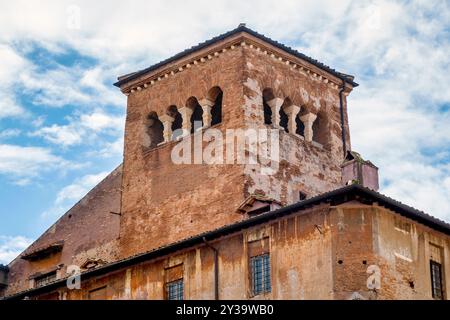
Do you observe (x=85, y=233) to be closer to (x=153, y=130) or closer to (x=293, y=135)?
(x=153, y=130)

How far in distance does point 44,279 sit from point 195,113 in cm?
912

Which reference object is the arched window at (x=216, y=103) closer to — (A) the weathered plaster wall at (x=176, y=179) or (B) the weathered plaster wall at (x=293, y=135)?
(A) the weathered plaster wall at (x=176, y=179)

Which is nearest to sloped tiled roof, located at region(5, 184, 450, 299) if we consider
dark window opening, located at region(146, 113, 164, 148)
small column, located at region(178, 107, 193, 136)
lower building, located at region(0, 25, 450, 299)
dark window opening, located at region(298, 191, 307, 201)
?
lower building, located at region(0, 25, 450, 299)

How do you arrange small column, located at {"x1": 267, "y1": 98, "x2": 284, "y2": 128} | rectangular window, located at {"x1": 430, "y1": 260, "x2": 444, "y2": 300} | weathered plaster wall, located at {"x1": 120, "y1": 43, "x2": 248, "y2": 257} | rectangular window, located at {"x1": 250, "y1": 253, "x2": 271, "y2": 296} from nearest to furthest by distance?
rectangular window, located at {"x1": 250, "y1": 253, "x2": 271, "y2": 296}
rectangular window, located at {"x1": 430, "y1": 260, "x2": 444, "y2": 300}
weathered plaster wall, located at {"x1": 120, "y1": 43, "x2": 248, "y2": 257}
small column, located at {"x1": 267, "y1": 98, "x2": 284, "y2": 128}

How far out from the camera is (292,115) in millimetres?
41906

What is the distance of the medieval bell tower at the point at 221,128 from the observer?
3991 cm

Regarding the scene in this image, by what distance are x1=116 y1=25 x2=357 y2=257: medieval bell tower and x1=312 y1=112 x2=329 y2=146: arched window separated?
1.4 inches

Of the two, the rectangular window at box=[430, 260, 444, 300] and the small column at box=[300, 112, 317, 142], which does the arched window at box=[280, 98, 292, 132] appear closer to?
the small column at box=[300, 112, 317, 142]

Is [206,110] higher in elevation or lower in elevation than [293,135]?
higher

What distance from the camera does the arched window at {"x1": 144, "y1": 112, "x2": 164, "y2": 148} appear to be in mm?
43656

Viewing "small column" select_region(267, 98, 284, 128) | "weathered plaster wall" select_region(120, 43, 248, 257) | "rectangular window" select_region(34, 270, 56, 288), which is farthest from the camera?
"rectangular window" select_region(34, 270, 56, 288)

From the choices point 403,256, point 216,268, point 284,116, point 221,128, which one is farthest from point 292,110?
point 403,256
